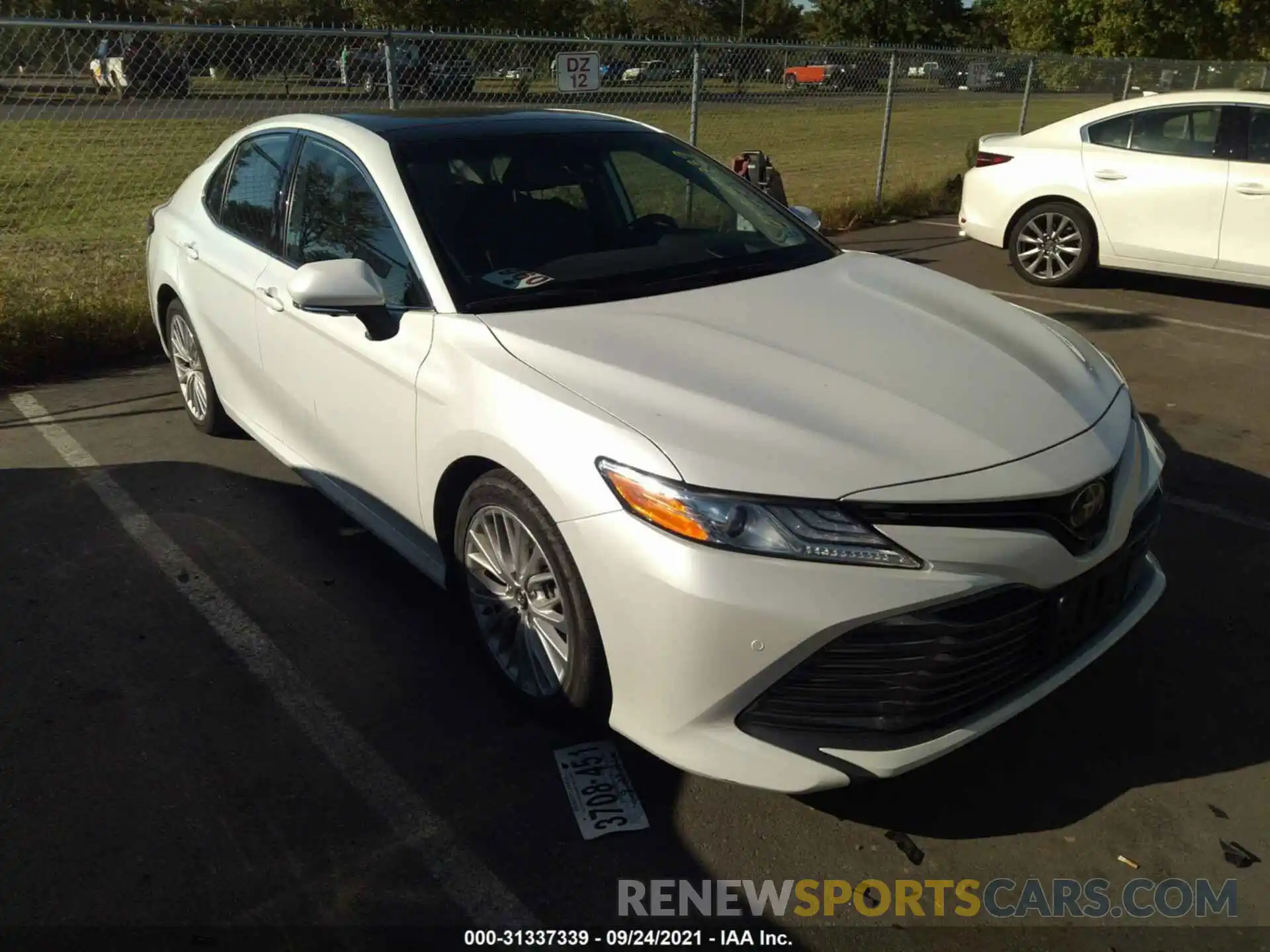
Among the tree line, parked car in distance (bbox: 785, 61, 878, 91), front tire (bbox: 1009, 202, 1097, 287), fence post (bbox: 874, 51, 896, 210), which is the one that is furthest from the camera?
the tree line

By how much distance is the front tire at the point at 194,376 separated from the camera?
16.5 feet

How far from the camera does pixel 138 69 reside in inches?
350

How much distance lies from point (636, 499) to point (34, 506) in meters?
3.36

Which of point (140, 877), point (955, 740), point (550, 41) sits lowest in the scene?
point (140, 877)

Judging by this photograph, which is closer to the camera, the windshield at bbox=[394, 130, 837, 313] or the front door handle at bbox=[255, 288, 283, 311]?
the windshield at bbox=[394, 130, 837, 313]

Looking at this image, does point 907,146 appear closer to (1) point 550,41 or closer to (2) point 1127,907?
(1) point 550,41

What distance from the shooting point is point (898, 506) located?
2385mm

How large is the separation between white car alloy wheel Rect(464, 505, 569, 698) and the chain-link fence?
82.8 inches

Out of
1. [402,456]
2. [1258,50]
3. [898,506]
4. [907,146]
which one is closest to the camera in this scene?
[898,506]

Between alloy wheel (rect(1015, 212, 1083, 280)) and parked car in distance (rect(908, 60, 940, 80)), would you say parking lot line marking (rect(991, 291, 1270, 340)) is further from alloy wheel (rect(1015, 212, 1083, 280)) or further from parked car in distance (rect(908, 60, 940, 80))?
parked car in distance (rect(908, 60, 940, 80))

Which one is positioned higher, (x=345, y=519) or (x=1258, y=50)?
(x=1258, y=50)

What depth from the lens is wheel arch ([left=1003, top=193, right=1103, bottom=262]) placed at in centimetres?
831

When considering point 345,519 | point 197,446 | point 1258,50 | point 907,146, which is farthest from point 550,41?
point 1258,50

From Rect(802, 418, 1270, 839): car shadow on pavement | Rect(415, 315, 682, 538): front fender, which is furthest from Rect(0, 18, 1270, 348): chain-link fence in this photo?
Rect(802, 418, 1270, 839): car shadow on pavement
